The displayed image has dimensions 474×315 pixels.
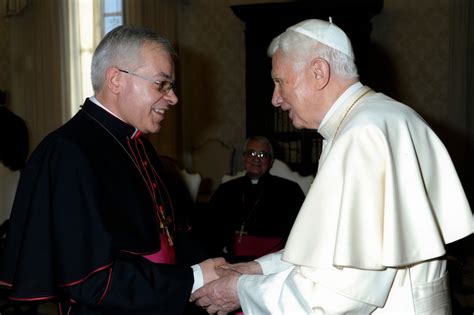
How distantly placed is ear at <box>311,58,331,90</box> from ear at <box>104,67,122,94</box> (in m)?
0.74

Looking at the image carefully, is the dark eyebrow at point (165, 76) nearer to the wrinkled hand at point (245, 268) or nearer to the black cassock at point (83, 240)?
the black cassock at point (83, 240)

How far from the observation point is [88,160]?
215 centimetres

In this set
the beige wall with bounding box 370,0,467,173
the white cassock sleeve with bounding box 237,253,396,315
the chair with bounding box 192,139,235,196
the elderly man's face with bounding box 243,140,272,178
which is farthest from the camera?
the chair with bounding box 192,139,235,196

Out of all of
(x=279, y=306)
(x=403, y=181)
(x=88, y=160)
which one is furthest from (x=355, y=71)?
(x=88, y=160)

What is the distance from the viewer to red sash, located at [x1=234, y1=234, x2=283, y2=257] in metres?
4.66

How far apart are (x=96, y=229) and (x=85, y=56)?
654 cm

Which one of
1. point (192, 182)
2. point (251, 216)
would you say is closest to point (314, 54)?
point (251, 216)

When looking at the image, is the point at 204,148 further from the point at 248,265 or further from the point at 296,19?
the point at 248,265

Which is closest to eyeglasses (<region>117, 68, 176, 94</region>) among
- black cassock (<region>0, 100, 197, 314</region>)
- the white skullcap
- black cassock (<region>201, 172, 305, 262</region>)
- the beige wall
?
black cassock (<region>0, 100, 197, 314</region>)

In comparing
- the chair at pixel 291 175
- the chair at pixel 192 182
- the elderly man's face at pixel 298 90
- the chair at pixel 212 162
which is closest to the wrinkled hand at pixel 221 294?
the elderly man's face at pixel 298 90

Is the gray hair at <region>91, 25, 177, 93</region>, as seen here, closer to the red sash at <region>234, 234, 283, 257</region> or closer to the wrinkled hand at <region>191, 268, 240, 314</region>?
the wrinkled hand at <region>191, 268, 240, 314</region>

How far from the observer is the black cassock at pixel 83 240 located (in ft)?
6.63

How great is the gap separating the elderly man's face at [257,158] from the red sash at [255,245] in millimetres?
602

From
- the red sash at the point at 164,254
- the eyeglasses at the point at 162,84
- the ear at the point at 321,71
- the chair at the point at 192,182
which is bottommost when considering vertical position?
the chair at the point at 192,182
